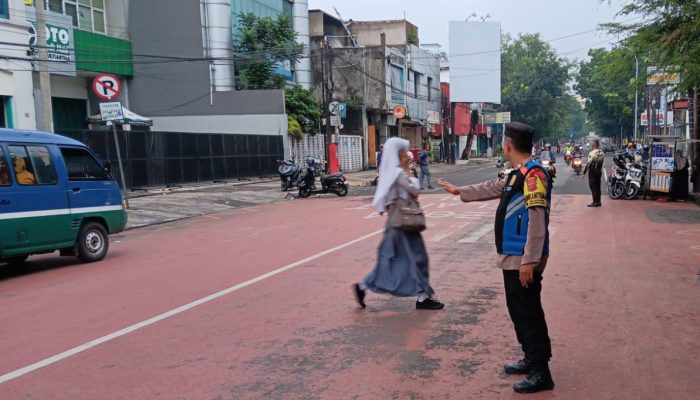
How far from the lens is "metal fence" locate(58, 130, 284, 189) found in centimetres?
2091

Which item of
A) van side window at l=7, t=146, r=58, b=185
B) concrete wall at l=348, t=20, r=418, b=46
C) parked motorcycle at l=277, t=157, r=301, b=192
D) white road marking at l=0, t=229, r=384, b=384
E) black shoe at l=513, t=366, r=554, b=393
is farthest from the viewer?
concrete wall at l=348, t=20, r=418, b=46

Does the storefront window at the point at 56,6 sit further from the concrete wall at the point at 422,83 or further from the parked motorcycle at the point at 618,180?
the concrete wall at the point at 422,83

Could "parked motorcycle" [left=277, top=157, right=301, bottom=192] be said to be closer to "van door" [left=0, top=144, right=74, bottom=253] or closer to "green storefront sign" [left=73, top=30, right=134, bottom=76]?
"green storefront sign" [left=73, top=30, right=134, bottom=76]

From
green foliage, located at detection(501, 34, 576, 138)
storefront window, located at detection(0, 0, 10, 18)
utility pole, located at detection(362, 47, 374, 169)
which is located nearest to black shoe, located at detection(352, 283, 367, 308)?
storefront window, located at detection(0, 0, 10, 18)

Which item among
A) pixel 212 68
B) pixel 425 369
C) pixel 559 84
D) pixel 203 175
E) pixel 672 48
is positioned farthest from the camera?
pixel 559 84

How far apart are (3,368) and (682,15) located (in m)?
12.6

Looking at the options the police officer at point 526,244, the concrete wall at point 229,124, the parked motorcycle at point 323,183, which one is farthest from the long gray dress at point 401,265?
the concrete wall at point 229,124

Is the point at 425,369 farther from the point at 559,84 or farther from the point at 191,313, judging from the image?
the point at 559,84

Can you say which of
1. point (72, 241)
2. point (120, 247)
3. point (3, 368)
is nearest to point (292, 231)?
point (120, 247)

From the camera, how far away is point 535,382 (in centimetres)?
411

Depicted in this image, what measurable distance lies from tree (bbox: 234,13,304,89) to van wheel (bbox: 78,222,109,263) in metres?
22.1

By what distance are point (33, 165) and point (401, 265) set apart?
586cm

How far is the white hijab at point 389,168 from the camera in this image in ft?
20.1

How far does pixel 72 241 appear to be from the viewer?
9.48 meters
